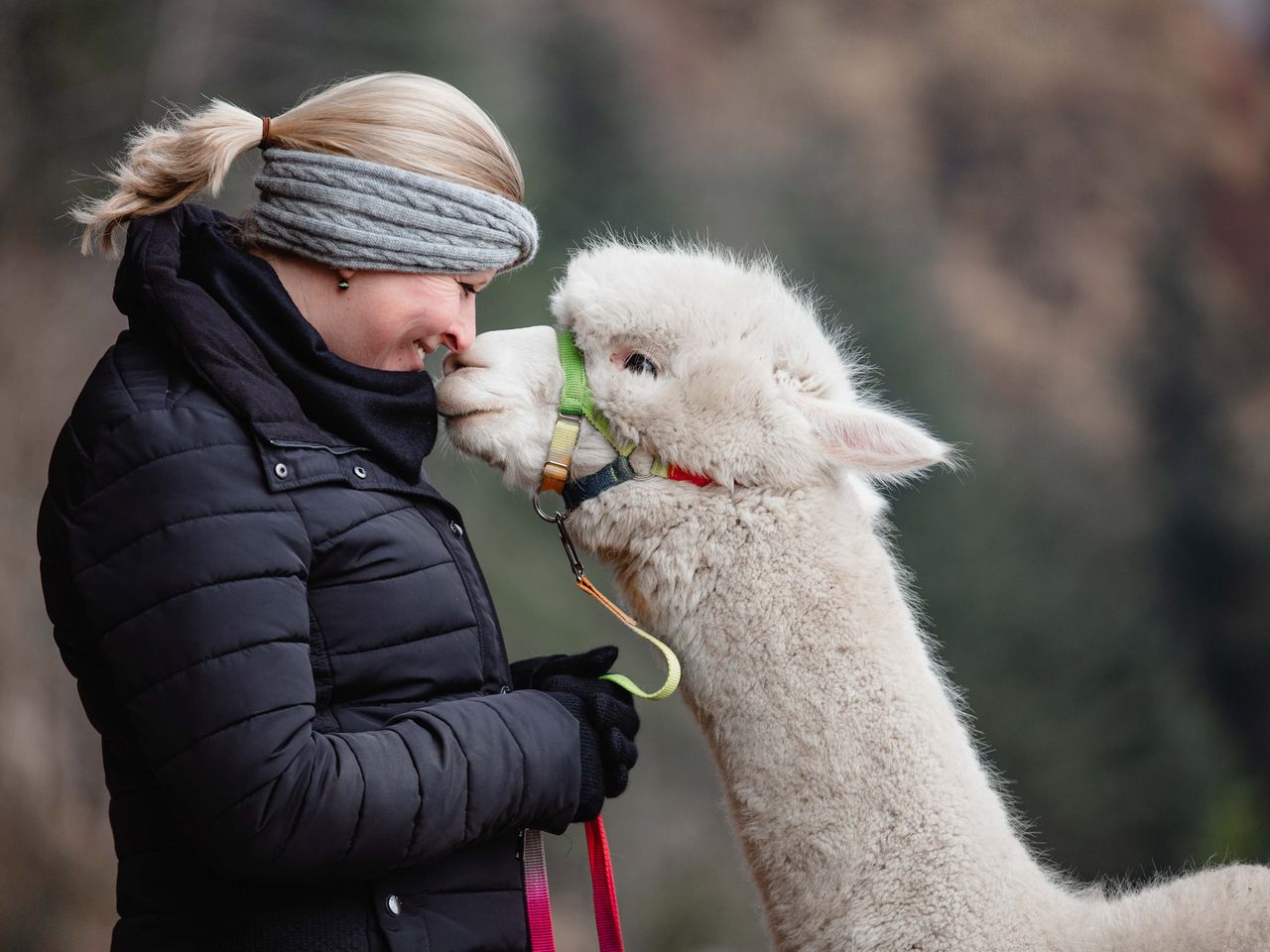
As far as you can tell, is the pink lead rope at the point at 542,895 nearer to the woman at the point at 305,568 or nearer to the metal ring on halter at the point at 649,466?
the woman at the point at 305,568

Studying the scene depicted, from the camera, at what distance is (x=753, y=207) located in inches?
204

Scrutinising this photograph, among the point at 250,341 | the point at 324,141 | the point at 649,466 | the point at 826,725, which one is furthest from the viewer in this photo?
the point at 649,466

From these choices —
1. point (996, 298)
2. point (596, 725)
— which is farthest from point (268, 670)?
point (996, 298)

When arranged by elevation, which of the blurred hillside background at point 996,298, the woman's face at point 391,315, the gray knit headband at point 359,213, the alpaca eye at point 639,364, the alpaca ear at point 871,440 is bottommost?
the blurred hillside background at point 996,298

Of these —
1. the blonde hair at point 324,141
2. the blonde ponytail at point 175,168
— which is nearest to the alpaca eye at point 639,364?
the blonde hair at point 324,141

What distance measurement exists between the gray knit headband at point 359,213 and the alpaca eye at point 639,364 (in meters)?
0.37

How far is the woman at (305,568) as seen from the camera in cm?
119

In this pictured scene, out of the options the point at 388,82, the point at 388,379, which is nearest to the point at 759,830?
the point at 388,379

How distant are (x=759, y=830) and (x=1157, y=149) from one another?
454 cm

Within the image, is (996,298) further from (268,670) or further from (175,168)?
(268,670)

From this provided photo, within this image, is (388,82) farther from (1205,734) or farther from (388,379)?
(1205,734)

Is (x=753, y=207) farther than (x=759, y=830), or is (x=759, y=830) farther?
(x=753, y=207)

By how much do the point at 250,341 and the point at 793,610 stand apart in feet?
2.71

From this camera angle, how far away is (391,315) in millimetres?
1501
